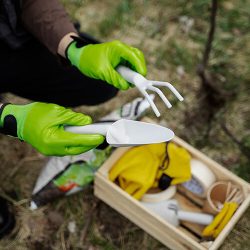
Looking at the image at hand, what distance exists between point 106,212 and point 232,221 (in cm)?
59

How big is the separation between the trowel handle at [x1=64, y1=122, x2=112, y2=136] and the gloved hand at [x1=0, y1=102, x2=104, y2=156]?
0.02 meters

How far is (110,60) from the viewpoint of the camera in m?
1.48

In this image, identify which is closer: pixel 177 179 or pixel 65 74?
pixel 177 179

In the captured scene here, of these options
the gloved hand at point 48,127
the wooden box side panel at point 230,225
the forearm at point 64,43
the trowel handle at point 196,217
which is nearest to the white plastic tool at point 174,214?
the trowel handle at point 196,217

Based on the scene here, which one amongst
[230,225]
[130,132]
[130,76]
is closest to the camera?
[130,132]

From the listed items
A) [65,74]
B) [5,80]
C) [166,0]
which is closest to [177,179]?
[65,74]

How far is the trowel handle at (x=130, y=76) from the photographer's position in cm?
135

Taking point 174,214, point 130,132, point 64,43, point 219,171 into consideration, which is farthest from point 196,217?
point 64,43

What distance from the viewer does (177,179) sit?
1.73 metres

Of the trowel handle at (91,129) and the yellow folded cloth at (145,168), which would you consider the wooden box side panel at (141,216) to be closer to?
the yellow folded cloth at (145,168)

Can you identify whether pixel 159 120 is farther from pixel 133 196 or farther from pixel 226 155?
pixel 133 196

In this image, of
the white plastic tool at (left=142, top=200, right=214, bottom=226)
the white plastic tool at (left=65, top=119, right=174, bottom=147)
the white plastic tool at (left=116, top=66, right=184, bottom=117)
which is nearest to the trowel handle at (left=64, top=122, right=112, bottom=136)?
the white plastic tool at (left=65, top=119, right=174, bottom=147)

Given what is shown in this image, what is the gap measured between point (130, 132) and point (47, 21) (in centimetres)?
70

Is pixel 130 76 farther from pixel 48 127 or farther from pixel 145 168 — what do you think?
pixel 145 168
